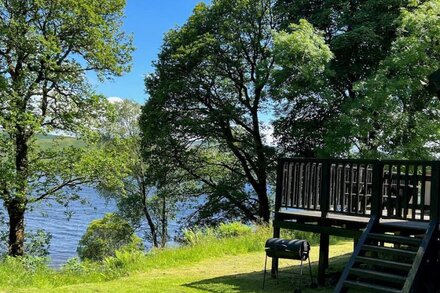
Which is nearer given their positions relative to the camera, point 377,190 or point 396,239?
point 396,239

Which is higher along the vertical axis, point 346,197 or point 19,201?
point 346,197

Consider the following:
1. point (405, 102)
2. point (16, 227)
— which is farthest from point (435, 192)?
point (16, 227)

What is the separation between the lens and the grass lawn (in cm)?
752

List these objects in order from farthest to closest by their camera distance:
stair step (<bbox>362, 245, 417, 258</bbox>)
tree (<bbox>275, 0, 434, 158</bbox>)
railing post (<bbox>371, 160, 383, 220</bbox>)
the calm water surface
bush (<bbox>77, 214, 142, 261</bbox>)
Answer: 1. the calm water surface
2. bush (<bbox>77, 214, 142, 261</bbox>)
3. tree (<bbox>275, 0, 434, 158</bbox>)
4. railing post (<bbox>371, 160, 383, 220</bbox>)
5. stair step (<bbox>362, 245, 417, 258</bbox>)

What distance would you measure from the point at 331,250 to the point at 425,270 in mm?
5773

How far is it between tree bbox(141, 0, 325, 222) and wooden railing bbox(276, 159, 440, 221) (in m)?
13.0

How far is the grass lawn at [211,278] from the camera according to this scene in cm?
752

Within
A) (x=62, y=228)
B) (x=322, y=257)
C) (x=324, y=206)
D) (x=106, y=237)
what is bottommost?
(x=62, y=228)

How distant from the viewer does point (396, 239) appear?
21.5 feet

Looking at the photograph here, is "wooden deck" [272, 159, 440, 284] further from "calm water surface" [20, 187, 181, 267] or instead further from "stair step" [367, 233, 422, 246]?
"calm water surface" [20, 187, 181, 267]

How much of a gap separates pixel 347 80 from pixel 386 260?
Answer: 38.3 ft

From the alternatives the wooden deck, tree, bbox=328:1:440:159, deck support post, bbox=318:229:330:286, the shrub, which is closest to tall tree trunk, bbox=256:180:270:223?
the shrub

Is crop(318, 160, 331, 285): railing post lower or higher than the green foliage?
higher

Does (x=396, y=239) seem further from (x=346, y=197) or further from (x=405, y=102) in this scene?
(x=405, y=102)
